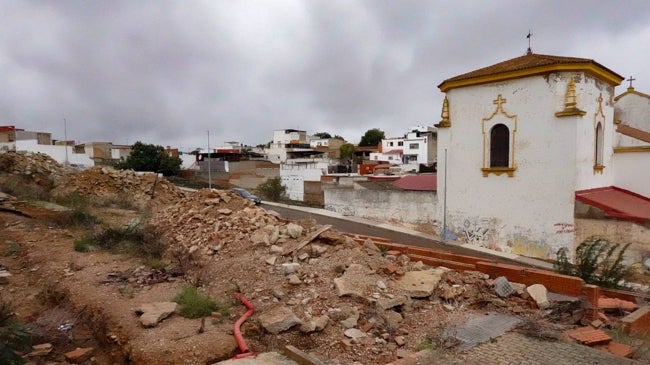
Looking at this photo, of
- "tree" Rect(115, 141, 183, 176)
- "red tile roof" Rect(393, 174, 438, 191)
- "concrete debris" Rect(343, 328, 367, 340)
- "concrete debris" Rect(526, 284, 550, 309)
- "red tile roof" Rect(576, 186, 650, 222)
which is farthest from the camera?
"tree" Rect(115, 141, 183, 176)

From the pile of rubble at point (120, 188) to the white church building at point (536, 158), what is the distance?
12.9 meters

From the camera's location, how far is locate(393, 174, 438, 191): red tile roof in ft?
61.2

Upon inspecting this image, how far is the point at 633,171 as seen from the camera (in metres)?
15.6

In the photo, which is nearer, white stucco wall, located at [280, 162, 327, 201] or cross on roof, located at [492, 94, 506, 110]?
cross on roof, located at [492, 94, 506, 110]

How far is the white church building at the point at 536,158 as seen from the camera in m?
13.4

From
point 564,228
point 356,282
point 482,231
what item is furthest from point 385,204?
point 356,282

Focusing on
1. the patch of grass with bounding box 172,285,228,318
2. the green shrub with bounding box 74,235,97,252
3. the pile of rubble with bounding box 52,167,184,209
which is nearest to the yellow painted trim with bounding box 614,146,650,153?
the patch of grass with bounding box 172,285,228,318

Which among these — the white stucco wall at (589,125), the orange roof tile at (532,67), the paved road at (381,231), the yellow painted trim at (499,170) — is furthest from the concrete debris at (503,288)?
the orange roof tile at (532,67)

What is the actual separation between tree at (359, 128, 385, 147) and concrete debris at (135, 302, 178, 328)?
2728 inches

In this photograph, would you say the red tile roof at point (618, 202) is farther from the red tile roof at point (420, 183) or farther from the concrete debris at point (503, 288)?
the concrete debris at point (503, 288)

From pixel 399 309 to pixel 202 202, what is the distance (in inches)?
254

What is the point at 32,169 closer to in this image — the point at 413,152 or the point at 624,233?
the point at 624,233

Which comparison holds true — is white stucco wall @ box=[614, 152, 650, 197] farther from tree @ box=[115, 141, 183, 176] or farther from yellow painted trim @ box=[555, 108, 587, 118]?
tree @ box=[115, 141, 183, 176]

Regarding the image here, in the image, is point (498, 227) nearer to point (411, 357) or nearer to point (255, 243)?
point (255, 243)
